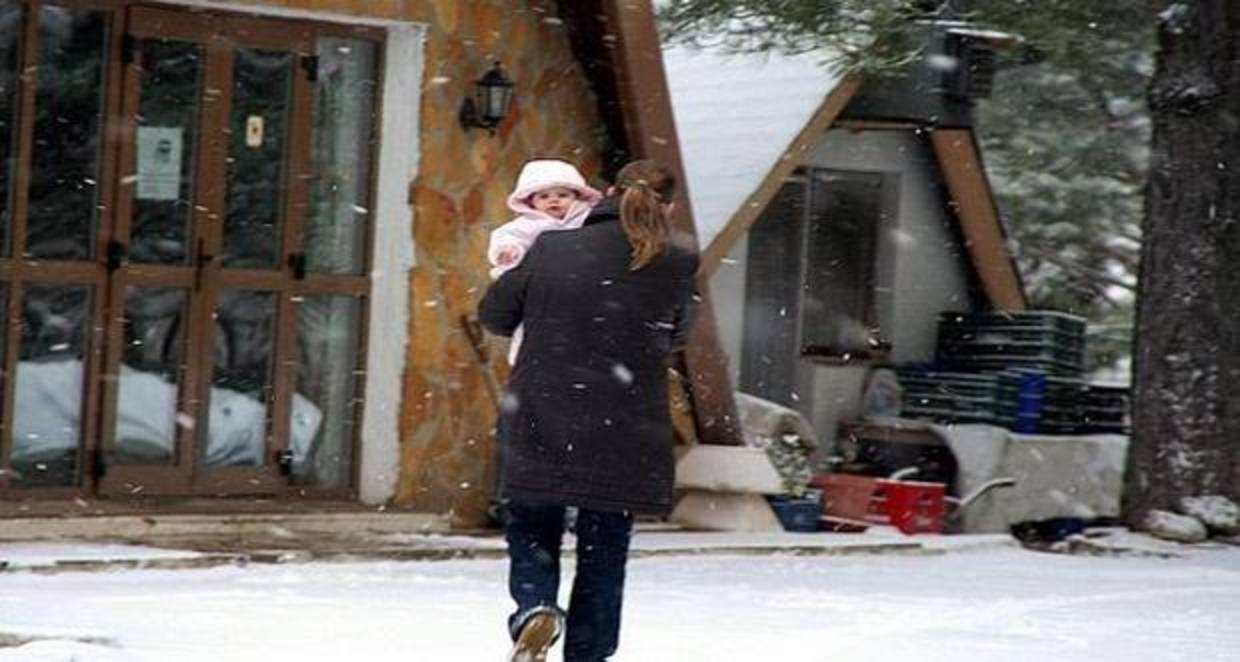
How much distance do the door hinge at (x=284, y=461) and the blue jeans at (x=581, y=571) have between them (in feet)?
15.1

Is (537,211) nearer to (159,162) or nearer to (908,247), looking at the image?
(159,162)

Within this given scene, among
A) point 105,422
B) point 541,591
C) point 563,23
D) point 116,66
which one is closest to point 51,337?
point 105,422

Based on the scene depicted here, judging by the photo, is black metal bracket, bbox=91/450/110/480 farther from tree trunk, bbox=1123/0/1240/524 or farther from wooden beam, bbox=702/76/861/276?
tree trunk, bbox=1123/0/1240/524

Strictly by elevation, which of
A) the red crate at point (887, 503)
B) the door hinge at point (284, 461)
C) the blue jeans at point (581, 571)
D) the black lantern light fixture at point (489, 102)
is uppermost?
the black lantern light fixture at point (489, 102)

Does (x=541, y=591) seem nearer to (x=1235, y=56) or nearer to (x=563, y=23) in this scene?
(x=563, y=23)

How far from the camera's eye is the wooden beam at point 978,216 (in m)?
16.1

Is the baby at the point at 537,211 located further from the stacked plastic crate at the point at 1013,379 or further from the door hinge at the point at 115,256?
the stacked plastic crate at the point at 1013,379

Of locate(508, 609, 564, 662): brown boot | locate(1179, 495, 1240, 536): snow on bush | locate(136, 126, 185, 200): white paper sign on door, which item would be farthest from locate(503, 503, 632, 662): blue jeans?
locate(1179, 495, 1240, 536): snow on bush

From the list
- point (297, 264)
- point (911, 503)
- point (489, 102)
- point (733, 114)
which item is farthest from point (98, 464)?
point (733, 114)

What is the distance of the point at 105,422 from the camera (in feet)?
37.0

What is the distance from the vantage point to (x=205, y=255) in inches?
454

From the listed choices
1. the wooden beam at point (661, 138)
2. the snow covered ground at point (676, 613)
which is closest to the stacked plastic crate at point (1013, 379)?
the wooden beam at point (661, 138)

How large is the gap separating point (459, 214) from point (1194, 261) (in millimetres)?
4102

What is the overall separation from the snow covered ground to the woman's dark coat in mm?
1106
